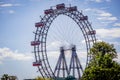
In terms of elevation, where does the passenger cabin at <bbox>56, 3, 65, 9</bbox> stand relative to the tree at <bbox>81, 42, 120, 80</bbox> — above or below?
above

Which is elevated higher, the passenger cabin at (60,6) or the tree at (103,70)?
the passenger cabin at (60,6)

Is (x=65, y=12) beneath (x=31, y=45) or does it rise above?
above

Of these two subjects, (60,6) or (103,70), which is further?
(60,6)

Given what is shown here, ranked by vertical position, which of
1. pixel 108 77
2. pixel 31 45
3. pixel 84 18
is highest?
pixel 84 18

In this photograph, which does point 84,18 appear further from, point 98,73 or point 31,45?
point 98,73

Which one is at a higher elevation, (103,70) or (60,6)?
(60,6)

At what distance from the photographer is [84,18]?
85000 mm

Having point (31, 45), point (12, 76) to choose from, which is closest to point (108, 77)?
point (31, 45)

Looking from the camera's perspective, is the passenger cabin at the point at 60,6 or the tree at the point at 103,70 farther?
the passenger cabin at the point at 60,6

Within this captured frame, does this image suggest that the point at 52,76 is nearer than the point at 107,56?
No

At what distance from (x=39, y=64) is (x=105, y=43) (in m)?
24.2

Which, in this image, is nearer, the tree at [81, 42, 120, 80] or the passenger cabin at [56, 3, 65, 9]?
the tree at [81, 42, 120, 80]

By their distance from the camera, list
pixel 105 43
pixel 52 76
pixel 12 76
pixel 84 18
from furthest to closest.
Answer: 1. pixel 12 76
2. pixel 84 18
3. pixel 52 76
4. pixel 105 43

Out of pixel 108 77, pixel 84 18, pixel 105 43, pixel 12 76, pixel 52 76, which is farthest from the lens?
pixel 12 76
